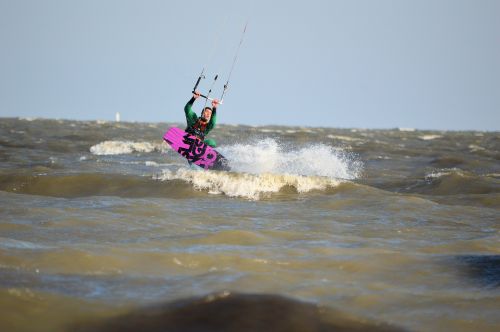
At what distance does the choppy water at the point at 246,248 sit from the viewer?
5230 millimetres

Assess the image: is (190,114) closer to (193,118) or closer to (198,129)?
(193,118)

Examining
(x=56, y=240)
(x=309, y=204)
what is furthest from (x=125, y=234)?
(x=309, y=204)

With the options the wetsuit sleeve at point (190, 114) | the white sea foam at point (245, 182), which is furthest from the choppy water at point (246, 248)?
the wetsuit sleeve at point (190, 114)

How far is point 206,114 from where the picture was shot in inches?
672

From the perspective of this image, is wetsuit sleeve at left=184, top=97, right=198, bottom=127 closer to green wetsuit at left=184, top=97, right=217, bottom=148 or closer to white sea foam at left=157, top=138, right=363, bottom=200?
green wetsuit at left=184, top=97, right=217, bottom=148

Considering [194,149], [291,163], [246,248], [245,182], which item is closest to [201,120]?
[194,149]

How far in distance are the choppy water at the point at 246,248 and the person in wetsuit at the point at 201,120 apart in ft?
8.02

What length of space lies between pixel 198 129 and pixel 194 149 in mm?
558

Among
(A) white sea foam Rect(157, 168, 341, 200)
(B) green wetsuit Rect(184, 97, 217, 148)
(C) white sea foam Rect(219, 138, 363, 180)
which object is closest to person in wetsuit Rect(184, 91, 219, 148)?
(B) green wetsuit Rect(184, 97, 217, 148)

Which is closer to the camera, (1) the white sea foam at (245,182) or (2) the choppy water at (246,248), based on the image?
(2) the choppy water at (246,248)

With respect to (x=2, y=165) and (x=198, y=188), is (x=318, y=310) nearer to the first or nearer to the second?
(x=198, y=188)

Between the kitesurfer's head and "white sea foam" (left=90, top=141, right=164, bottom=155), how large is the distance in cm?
912

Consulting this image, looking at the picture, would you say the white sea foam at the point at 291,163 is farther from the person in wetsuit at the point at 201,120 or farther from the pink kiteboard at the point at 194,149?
the person in wetsuit at the point at 201,120

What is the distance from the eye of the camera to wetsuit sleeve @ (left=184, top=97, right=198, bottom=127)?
16.5 meters
